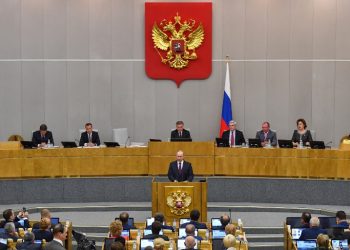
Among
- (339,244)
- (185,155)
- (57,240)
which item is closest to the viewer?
(57,240)

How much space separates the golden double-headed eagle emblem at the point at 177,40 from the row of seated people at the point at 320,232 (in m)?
8.86

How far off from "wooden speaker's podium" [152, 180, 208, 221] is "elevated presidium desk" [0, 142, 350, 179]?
8.59 ft

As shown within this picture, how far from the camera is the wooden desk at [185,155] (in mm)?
21438

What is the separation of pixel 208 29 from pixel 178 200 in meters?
7.08

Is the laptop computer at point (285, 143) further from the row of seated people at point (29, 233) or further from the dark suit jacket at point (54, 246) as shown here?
the dark suit jacket at point (54, 246)

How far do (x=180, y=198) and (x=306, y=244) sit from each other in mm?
4544

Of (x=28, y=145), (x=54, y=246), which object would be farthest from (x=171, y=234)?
(x=28, y=145)

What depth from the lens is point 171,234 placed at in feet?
51.2

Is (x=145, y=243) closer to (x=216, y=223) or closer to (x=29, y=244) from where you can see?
(x=29, y=244)

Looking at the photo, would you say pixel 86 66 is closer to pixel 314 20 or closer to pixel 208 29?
pixel 208 29

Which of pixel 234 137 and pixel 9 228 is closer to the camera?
pixel 9 228

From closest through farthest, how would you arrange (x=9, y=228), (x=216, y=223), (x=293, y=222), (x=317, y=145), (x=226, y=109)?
(x=9, y=228) → (x=216, y=223) → (x=293, y=222) → (x=317, y=145) → (x=226, y=109)

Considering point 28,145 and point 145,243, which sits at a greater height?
point 28,145

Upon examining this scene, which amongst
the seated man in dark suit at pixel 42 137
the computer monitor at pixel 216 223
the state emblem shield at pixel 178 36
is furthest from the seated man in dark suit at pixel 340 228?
the state emblem shield at pixel 178 36
